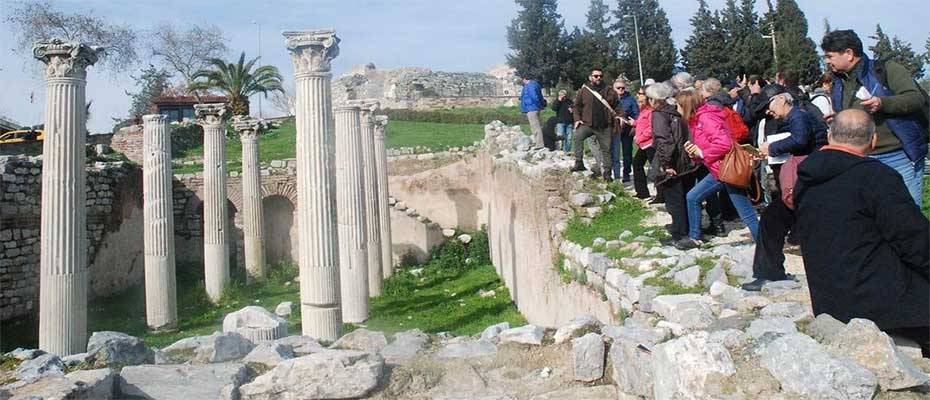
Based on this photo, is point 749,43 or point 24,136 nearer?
point 24,136

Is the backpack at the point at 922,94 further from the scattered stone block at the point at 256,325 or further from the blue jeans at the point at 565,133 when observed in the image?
the blue jeans at the point at 565,133

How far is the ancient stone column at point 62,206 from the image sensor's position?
10.1 metres

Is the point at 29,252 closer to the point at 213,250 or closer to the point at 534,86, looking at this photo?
the point at 213,250

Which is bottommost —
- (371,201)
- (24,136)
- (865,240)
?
(865,240)

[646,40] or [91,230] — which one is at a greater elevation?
[646,40]

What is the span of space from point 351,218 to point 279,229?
1019 centimetres

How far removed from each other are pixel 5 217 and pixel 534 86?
10711mm

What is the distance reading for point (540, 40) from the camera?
43.8 metres

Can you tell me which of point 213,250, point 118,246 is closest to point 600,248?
point 213,250

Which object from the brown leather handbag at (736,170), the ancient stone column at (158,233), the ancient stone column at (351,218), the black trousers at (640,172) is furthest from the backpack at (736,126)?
the ancient stone column at (158,233)

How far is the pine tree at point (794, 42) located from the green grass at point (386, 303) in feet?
62.0

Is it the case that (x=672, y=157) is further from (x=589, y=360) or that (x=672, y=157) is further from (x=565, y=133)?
(x=565, y=133)

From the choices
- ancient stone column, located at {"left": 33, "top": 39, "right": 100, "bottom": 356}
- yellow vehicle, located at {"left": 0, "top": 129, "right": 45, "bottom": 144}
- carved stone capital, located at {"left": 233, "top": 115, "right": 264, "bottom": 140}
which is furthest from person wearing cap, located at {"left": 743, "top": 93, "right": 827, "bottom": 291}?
yellow vehicle, located at {"left": 0, "top": 129, "right": 45, "bottom": 144}

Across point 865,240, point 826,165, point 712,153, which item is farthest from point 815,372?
point 712,153
